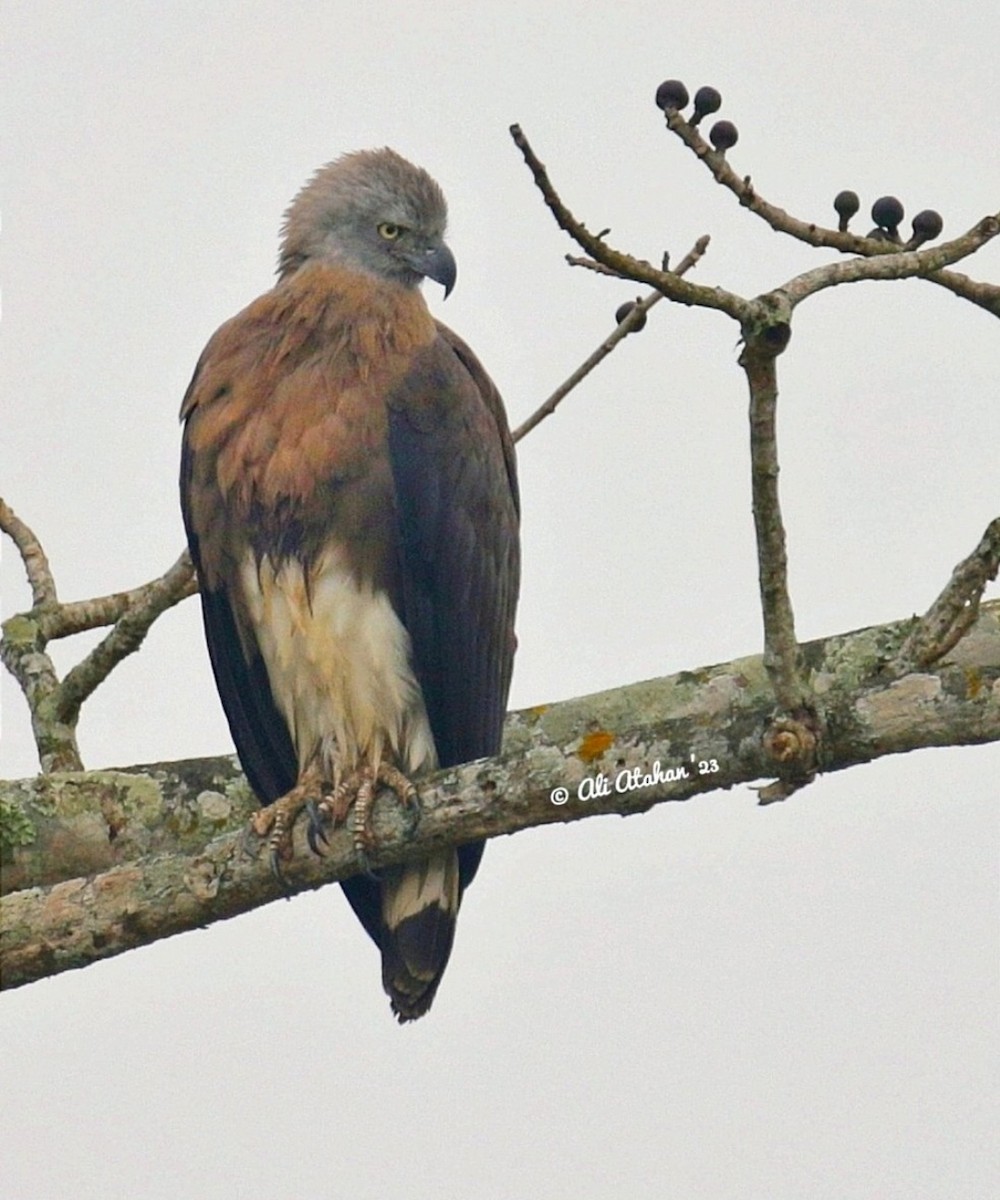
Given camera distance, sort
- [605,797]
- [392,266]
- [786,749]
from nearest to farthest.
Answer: [786,749] < [605,797] < [392,266]

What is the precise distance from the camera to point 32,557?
5.87m

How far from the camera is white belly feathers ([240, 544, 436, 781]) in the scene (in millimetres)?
5078

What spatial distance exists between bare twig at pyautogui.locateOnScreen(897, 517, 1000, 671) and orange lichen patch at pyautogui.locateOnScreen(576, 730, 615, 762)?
0.59 metres

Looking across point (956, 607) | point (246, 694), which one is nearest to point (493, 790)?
point (956, 607)

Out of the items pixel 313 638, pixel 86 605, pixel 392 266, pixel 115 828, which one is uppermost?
pixel 392 266

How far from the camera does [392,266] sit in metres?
5.74

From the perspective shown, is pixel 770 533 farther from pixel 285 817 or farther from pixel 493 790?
pixel 285 817

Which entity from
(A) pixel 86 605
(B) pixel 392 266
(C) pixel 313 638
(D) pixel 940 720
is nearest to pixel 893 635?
(D) pixel 940 720

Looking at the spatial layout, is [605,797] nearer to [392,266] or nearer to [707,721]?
[707,721]

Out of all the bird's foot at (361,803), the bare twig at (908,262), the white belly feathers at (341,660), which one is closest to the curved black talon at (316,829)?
the bird's foot at (361,803)

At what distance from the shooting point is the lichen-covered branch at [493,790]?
12.4 feet

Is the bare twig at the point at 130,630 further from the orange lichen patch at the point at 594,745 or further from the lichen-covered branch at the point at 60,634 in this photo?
the orange lichen patch at the point at 594,745

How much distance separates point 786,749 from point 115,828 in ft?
7.11

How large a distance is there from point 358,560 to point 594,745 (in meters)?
1.30
